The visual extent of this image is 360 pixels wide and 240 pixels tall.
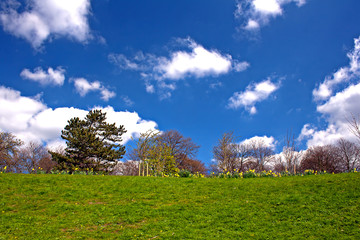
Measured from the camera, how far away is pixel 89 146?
40719mm

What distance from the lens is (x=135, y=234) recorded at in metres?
7.73

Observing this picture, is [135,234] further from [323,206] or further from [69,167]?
[69,167]

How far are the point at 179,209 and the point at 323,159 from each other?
188 feet

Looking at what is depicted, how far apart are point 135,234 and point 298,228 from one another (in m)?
5.42

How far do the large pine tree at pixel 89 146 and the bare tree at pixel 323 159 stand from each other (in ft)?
146

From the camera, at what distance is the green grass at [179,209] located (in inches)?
302

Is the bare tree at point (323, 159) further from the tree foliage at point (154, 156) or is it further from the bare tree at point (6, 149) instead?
the bare tree at point (6, 149)

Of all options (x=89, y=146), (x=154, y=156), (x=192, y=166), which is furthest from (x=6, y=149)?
(x=192, y=166)

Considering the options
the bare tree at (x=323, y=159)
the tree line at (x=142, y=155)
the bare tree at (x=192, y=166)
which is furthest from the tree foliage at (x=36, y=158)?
the bare tree at (x=323, y=159)

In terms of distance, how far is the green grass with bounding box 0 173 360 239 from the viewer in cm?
767

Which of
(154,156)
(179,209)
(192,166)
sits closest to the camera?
(179,209)

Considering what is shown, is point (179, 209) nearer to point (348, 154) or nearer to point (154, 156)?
point (154, 156)

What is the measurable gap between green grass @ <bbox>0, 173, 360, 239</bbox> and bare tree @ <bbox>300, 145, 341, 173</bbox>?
1893 inches

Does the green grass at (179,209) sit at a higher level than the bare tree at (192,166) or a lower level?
lower
